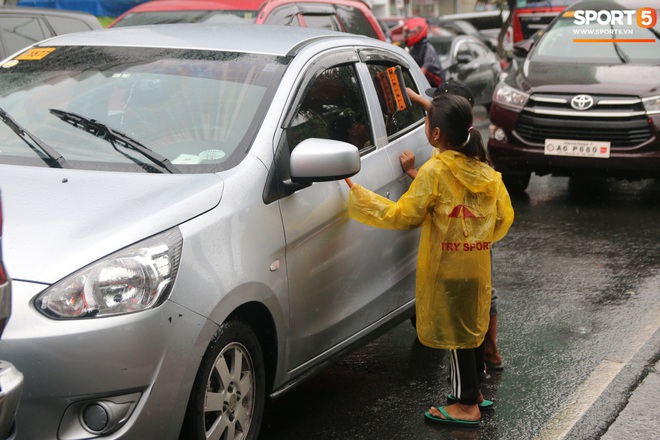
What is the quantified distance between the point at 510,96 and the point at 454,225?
6095 millimetres

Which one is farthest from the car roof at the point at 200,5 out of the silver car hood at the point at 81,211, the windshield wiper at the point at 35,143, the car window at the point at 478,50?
the car window at the point at 478,50

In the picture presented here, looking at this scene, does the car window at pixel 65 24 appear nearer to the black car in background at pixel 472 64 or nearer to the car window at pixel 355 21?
the car window at pixel 355 21

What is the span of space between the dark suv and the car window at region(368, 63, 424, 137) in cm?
429

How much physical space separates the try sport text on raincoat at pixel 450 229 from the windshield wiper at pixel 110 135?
0.85m

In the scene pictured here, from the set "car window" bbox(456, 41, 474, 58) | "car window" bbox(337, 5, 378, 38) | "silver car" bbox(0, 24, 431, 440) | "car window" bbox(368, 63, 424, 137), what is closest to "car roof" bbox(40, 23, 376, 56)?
"silver car" bbox(0, 24, 431, 440)

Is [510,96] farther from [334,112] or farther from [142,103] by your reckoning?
[142,103]

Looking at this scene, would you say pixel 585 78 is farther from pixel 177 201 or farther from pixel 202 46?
pixel 177 201

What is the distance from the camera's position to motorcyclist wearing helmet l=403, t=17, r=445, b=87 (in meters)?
11.7

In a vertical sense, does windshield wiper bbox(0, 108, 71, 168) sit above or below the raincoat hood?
above

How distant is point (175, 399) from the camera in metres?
3.47

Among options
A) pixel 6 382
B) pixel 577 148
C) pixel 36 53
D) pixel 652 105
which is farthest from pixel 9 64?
pixel 652 105

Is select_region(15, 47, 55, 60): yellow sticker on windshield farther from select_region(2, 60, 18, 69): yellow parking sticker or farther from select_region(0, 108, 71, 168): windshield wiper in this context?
select_region(0, 108, 71, 168): windshield wiper

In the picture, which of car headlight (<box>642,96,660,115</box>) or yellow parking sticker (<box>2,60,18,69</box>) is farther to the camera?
car headlight (<box>642,96,660,115</box>)

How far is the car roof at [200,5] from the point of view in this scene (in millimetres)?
10609
